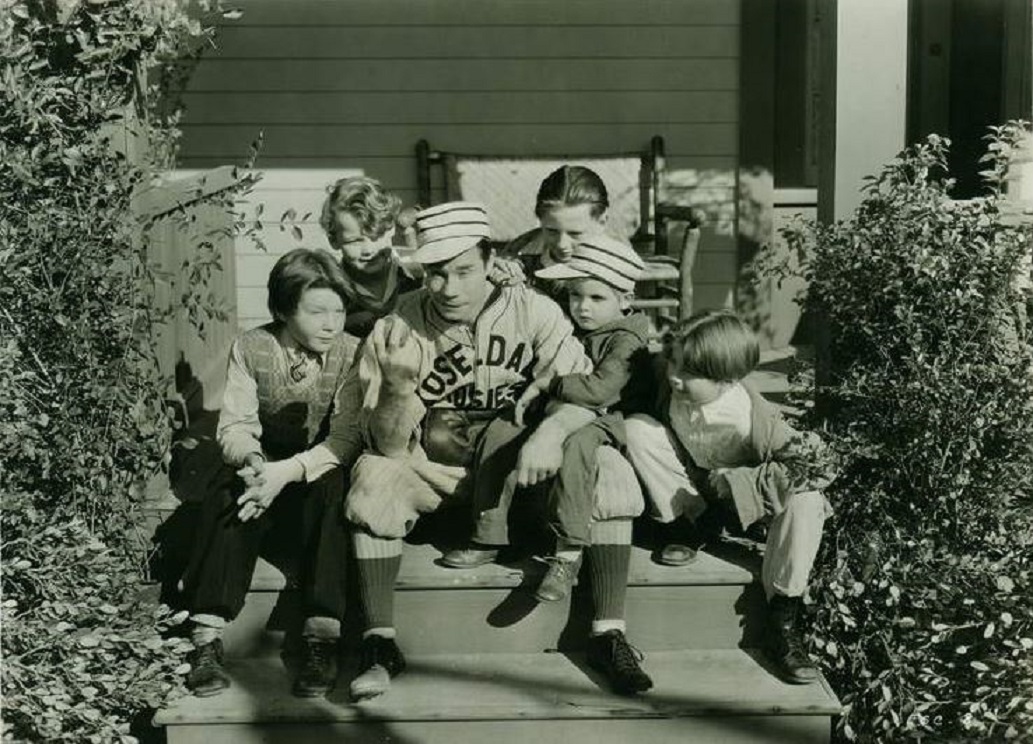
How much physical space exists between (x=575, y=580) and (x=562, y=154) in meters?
3.76

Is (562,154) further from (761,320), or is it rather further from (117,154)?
(117,154)

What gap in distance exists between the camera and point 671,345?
13.9 feet

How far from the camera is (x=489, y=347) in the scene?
4.30 m

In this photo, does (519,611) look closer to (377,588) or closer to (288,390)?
(377,588)

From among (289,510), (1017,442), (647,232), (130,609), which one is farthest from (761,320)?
(130,609)

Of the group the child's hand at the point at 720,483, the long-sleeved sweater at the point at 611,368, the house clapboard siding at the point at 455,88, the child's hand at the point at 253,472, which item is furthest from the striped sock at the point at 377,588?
the house clapboard siding at the point at 455,88

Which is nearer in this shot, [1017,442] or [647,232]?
[1017,442]

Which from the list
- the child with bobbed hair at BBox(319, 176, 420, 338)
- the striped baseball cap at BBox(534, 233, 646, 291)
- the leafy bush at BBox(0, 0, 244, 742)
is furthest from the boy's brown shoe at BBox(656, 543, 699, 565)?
the leafy bush at BBox(0, 0, 244, 742)

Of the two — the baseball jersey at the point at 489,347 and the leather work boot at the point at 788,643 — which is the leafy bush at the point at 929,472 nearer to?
the leather work boot at the point at 788,643

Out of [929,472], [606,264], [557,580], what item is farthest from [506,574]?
[929,472]

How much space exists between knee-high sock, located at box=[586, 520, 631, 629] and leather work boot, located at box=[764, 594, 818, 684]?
1.50ft

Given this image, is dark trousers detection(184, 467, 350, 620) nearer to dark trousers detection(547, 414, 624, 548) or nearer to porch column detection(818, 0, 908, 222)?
dark trousers detection(547, 414, 624, 548)

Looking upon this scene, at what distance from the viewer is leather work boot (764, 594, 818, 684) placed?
13.1 ft

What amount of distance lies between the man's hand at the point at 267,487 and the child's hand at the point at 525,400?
0.64m
